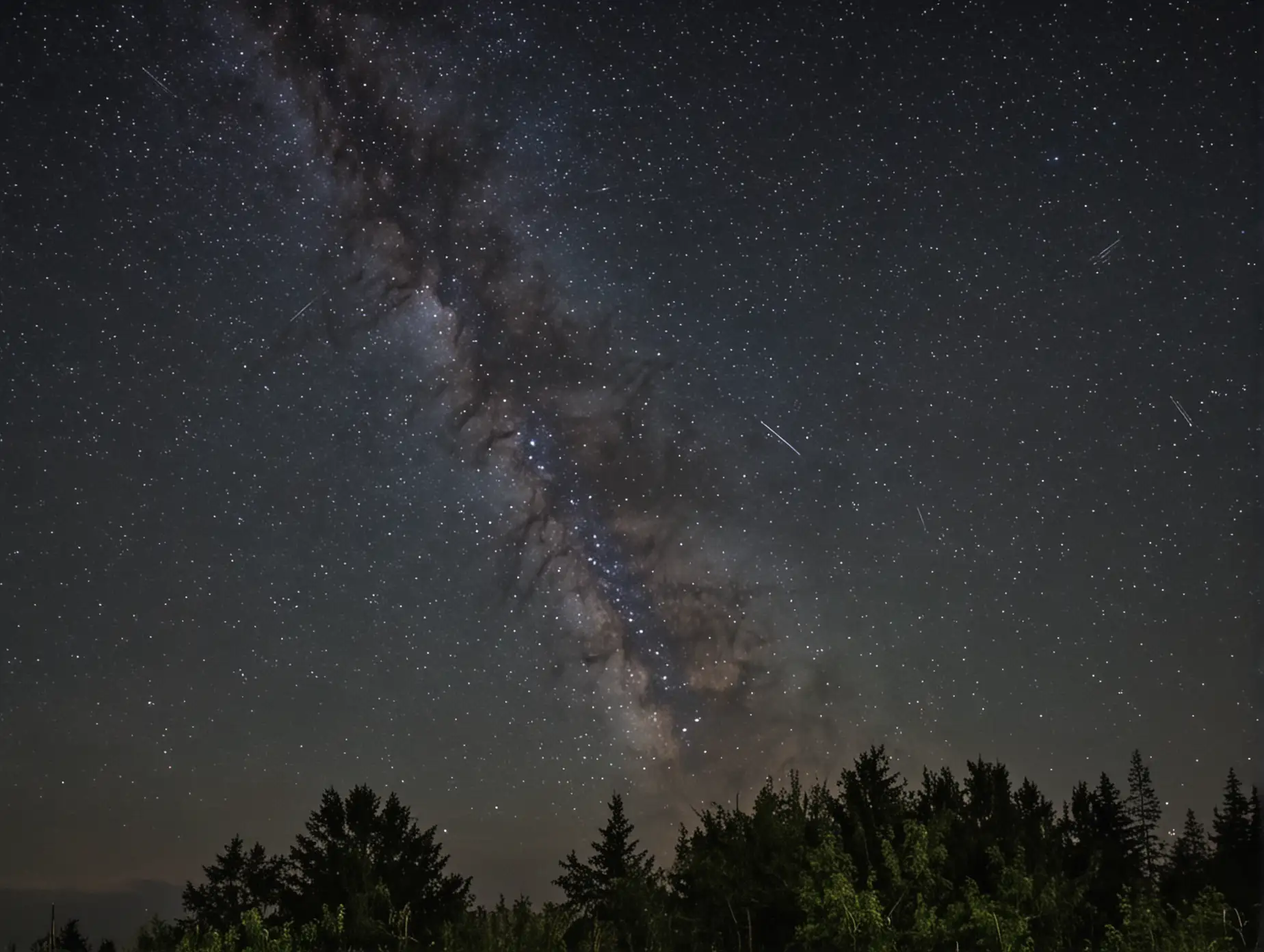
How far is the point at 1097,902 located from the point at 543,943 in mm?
18713

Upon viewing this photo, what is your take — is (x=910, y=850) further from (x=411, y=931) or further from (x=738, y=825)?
(x=411, y=931)

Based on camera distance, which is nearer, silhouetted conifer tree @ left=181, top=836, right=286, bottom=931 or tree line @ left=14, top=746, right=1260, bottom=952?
tree line @ left=14, top=746, right=1260, bottom=952

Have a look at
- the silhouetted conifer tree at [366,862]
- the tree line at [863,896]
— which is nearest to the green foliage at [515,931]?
the tree line at [863,896]

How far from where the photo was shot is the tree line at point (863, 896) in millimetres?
13656

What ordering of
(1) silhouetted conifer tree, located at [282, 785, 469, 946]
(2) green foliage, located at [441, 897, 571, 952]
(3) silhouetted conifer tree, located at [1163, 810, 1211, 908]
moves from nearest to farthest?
1. (2) green foliage, located at [441, 897, 571, 952]
2. (3) silhouetted conifer tree, located at [1163, 810, 1211, 908]
3. (1) silhouetted conifer tree, located at [282, 785, 469, 946]

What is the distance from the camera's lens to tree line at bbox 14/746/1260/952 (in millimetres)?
13656

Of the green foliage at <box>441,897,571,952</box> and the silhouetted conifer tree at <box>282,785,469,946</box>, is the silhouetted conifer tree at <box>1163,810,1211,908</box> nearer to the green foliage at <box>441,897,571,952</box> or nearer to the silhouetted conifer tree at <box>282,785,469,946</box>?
the green foliage at <box>441,897,571,952</box>

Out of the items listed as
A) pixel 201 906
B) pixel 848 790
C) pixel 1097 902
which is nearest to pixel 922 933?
pixel 848 790

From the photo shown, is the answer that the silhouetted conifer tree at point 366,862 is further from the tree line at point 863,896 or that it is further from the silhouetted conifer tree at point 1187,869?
the silhouetted conifer tree at point 1187,869

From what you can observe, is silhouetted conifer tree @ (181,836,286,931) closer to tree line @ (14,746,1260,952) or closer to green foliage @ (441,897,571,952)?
tree line @ (14,746,1260,952)

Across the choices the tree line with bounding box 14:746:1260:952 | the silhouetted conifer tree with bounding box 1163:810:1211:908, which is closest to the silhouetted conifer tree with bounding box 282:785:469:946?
the tree line with bounding box 14:746:1260:952

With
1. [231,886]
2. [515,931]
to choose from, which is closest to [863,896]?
[515,931]

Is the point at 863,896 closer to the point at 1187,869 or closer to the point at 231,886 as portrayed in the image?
the point at 1187,869

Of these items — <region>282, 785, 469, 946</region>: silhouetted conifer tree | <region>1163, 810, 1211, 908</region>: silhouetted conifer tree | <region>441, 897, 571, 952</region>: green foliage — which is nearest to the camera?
<region>441, 897, 571, 952</region>: green foliage
